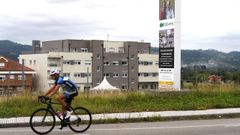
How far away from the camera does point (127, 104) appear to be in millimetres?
19844

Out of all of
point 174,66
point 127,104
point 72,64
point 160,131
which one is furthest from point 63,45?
point 160,131

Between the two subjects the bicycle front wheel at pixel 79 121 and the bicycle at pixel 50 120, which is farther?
the bicycle front wheel at pixel 79 121

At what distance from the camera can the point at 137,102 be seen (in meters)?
20.4

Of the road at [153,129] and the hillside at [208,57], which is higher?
A: the hillside at [208,57]

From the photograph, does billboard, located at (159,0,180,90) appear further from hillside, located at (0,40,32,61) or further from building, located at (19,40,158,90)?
hillside, located at (0,40,32,61)

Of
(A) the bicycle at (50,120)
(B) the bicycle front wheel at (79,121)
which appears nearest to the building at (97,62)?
(B) the bicycle front wheel at (79,121)

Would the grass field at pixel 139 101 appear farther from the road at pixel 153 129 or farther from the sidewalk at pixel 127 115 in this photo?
the road at pixel 153 129

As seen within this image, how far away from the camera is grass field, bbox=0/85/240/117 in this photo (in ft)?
58.9

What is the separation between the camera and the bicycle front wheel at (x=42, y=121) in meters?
12.4

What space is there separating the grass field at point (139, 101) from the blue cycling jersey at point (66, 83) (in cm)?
442

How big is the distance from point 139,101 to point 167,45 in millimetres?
8231

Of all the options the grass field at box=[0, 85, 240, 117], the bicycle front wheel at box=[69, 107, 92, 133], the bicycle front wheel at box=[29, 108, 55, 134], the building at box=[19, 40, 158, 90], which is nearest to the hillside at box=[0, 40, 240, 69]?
the building at box=[19, 40, 158, 90]

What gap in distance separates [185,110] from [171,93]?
3848mm

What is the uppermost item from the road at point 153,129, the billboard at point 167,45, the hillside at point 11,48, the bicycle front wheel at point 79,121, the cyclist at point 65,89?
the hillside at point 11,48
